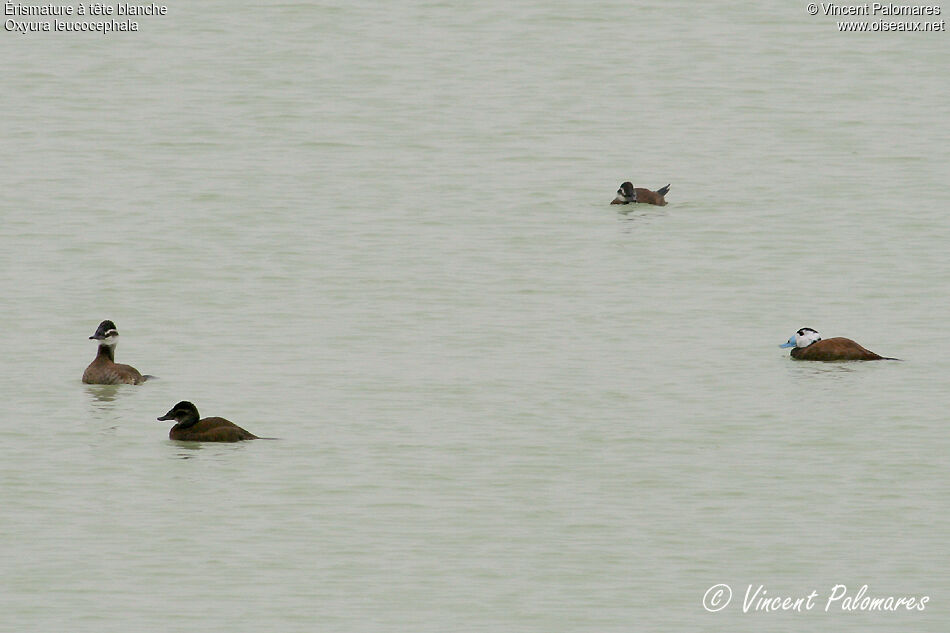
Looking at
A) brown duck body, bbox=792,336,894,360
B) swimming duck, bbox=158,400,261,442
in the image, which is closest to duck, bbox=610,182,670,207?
brown duck body, bbox=792,336,894,360

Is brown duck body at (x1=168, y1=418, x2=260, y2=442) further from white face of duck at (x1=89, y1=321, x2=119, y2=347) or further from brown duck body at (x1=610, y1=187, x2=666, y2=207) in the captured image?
brown duck body at (x1=610, y1=187, x2=666, y2=207)

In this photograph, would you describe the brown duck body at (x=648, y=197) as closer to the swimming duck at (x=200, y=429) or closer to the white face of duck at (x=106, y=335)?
the white face of duck at (x=106, y=335)

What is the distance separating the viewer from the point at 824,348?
23.1 m

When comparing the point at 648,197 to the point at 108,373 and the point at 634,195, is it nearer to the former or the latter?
the point at 634,195

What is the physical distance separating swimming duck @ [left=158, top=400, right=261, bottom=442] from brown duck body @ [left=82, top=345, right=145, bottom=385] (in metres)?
2.80

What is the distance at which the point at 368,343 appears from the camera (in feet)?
76.7

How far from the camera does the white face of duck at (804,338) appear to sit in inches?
914

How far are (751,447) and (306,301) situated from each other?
886 cm

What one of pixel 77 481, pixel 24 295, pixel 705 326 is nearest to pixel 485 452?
pixel 77 481

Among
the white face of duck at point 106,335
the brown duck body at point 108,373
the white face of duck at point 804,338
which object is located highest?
the white face of duck at point 106,335

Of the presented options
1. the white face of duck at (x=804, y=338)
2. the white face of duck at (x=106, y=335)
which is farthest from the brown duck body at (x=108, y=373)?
the white face of duck at (x=804, y=338)

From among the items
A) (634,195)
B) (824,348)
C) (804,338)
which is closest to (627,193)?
(634,195)

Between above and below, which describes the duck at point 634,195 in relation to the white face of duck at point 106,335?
above

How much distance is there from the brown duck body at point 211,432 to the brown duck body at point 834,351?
769cm
